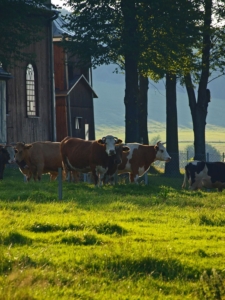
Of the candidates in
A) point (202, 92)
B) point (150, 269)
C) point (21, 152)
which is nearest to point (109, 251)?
point (150, 269)

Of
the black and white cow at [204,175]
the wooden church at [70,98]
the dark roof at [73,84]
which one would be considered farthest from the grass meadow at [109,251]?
the dark roof at [73,84]

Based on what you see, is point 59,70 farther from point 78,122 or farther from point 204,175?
point 204,175

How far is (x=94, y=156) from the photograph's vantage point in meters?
26.4

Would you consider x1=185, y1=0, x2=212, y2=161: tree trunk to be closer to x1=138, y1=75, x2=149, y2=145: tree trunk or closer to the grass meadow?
x1=138, y1=75, x2=149, y2=145: tree trunk

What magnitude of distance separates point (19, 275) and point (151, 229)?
522cm

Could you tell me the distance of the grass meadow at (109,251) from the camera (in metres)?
9.66

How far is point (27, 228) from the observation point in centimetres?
1378

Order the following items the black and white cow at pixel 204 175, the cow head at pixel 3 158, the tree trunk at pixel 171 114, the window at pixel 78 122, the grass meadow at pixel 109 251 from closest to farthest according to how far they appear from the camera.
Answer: the grass meadow at pixel 109 251 < the black and white cow at pixel 204 175 < the cow head at pixel 3 158 < the tree trunk at pixel 171 114 < the window at pixel 78 122

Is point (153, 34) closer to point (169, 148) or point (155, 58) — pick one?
point (155, 58)

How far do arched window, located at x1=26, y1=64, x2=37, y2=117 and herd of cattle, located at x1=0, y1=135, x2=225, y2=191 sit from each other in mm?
10539

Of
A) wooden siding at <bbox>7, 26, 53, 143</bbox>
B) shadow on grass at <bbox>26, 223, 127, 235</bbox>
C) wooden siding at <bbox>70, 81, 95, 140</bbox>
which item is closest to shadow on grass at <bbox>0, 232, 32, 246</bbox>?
shadow on grass at <bbox>26, 223, 127, 235</bbox>

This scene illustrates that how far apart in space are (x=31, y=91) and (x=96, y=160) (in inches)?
621

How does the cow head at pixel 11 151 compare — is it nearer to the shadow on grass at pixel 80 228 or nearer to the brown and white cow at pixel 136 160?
the brown and white cow at pixel 136 160

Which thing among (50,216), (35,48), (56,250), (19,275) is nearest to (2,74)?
(35,48)
